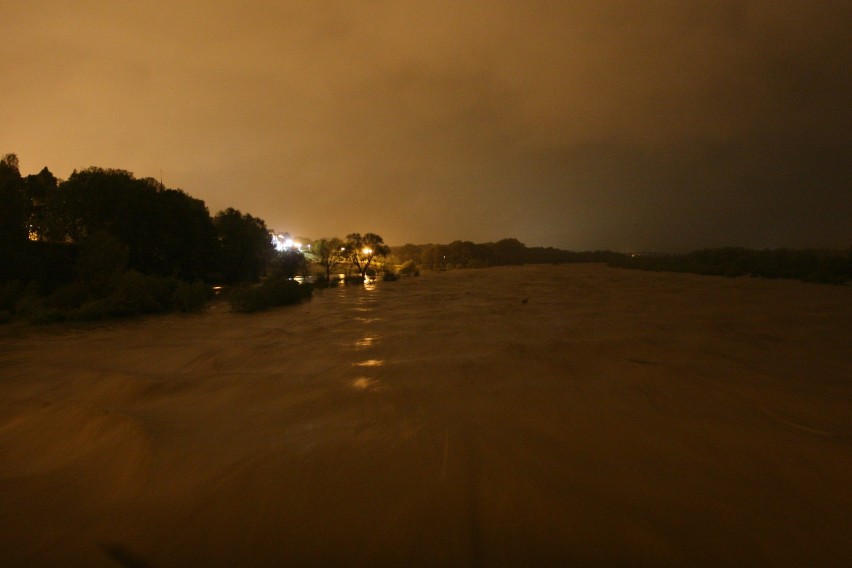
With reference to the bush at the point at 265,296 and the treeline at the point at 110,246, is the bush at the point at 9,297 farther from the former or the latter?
the bush at the point at 265,296

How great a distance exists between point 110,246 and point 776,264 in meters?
34.8

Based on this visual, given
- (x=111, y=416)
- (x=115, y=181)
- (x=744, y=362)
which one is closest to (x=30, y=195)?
(x=115, y=181)

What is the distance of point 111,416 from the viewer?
12.3ft

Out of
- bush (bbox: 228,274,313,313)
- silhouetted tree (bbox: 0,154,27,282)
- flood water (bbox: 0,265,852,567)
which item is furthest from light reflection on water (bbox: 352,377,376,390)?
silhouetted tree (bbox: 0,154,27,282)

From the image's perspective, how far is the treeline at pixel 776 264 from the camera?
19623mm

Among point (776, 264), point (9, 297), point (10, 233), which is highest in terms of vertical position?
point (10, 233)

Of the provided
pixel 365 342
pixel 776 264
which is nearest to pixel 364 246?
pixel 365 342

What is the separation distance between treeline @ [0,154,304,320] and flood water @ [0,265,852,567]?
302 inches

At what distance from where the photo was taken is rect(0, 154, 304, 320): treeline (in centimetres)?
1267

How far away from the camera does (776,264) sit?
24.1 m

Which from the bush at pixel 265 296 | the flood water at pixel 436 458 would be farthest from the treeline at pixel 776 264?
the bush at pixel 265 296

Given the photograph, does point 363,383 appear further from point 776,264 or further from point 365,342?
point 776,264

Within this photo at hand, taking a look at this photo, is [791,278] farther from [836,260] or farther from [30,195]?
[30,195]

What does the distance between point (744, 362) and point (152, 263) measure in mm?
23285
